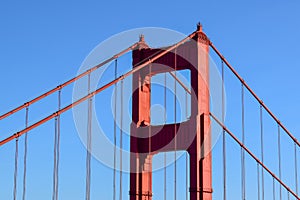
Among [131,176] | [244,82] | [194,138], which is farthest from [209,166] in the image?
[244,82]

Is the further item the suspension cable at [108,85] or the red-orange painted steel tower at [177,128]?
the red-orange painted steel tower at [177,128]

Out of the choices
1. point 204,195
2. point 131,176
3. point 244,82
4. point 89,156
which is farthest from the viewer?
point 244,82

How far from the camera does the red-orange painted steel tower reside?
20.5 m

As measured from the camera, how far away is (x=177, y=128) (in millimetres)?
21109

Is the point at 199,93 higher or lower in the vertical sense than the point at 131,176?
higher

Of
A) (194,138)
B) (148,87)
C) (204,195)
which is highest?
(148,87)

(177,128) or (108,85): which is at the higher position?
(108,85)

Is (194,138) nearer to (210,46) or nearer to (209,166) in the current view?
(209,166)

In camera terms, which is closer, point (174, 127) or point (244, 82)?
point (174, 127)

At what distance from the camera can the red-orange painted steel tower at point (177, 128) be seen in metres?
20.5

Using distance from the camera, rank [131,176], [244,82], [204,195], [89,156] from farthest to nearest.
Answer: [244,82] → [131,176] → [204,195] → [89,156]

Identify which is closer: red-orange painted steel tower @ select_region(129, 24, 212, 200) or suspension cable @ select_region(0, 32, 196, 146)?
suspension cable @ select_region(0, 32, 196, 146)

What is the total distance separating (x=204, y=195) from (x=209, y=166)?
817 millimetres

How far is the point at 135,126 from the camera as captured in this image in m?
21.8
